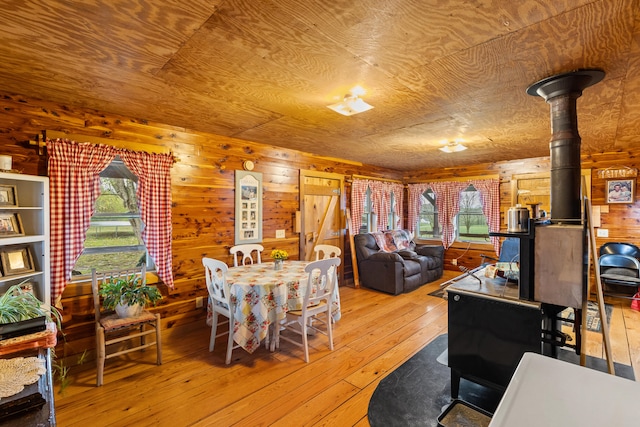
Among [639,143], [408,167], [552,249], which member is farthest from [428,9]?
[408,167]

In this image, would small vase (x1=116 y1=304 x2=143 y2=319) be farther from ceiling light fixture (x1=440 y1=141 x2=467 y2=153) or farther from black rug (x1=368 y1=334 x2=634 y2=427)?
ceiling light fixture (x1=440 y1=141 x2=467 y2=153)

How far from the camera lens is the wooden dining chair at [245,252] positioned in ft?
12.4

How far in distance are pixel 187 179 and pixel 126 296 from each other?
137 centimetres

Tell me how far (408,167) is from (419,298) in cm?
276

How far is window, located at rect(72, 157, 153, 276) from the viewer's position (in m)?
3.00

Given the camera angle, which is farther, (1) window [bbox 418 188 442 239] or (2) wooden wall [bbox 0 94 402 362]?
(1) window [bbox 418 188 442 239]

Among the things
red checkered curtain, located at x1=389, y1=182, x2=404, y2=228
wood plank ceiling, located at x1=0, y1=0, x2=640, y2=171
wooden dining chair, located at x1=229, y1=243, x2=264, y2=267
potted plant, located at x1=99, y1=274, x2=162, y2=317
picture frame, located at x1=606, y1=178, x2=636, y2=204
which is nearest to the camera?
wood plank ceiling, located at x1=0, y1=0, x2=640, y2=171

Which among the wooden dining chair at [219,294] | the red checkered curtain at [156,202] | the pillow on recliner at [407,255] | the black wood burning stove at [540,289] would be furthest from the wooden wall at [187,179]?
the black wood burning stove at [540,289]

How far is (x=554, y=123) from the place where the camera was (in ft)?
6.75

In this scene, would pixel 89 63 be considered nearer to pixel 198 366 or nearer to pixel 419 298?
pixel 198 366

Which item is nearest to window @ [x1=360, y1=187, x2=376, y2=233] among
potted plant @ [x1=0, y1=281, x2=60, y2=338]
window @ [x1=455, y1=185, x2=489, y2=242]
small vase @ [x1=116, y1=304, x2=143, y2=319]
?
window @ [x1=455, y1=185, x2=489, y2=242]

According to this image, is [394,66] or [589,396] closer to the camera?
[589,396]

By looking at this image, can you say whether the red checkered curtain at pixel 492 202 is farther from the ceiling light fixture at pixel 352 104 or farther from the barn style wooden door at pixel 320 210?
the ceiling light fixture at pixel 352 104

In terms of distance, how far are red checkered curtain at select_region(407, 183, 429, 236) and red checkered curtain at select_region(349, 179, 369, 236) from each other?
157 centimetres
